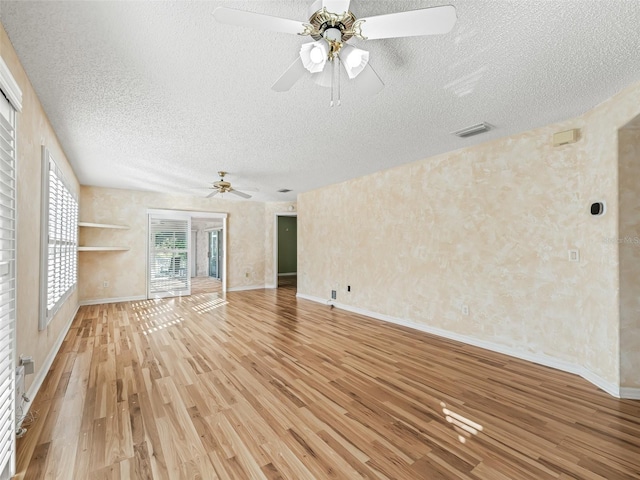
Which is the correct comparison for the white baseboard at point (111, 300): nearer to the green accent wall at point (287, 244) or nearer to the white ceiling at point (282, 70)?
the white ceiling at point (282, 70)

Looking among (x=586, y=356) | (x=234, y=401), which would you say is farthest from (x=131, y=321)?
(x=586, y=356)

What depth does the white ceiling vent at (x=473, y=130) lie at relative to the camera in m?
2.98

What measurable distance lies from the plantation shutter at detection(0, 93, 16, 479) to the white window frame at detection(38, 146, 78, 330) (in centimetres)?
123

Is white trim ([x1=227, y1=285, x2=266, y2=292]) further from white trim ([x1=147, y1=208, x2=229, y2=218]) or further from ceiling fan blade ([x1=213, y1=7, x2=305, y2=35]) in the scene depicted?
ceiling fan blade ([x1=213, y1=7, x2=305, y2=35])

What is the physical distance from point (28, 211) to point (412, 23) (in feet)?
9.84

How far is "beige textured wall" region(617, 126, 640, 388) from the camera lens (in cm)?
240

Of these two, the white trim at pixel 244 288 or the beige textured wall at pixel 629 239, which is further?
the white trim at pixel 244 288

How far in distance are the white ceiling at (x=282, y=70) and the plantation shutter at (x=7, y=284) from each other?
64 cm

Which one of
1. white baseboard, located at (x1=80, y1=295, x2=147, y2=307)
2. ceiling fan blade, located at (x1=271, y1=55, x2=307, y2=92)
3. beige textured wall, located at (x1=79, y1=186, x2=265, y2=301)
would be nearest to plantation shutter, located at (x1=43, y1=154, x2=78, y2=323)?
beige textured wall, located at (x1=79, y1=186, x2=265, y2=301)

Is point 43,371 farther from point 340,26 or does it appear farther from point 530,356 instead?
point 530,356

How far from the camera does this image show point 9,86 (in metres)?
1.57

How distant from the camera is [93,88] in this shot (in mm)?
2295

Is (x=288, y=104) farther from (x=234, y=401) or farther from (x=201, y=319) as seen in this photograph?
(x=201, y=319)

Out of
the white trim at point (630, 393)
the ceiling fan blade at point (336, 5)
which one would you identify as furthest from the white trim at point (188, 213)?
the white trim at point (630, 393)
